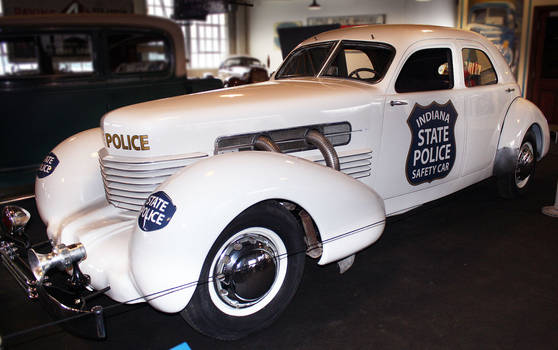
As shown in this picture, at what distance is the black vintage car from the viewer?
503cm

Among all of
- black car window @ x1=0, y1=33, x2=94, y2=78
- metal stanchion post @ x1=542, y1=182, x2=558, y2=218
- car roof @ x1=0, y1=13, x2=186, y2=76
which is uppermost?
car roof @ x1=0, y1=13, x2=186, y2=76

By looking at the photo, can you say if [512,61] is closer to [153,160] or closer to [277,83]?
[277,83]

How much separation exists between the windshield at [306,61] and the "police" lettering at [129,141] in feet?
5.53

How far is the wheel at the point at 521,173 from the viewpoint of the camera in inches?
181

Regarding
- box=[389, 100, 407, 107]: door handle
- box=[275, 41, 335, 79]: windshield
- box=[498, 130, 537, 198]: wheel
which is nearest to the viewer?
box=[389, 100, 407, 107]: door handle

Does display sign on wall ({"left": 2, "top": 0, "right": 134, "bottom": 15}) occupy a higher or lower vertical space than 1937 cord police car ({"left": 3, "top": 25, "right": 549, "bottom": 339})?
higher

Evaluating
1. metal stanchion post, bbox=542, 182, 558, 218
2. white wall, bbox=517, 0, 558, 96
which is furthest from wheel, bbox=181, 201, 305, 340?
white wall, bbox=517, 0, 558, 96

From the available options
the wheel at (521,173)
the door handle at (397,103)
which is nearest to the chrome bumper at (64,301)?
the door handle at (397,103)

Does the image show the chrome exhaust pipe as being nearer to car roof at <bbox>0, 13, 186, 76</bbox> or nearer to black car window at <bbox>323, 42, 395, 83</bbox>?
black car window at <bbox>323, 42, 395, 83</bbox>

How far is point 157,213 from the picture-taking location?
2162mm

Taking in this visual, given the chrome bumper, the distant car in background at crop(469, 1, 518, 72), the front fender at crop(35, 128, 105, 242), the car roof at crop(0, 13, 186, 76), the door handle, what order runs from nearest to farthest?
the chrome bumper → the front fender at crop(35, 128, 105, 242) → the door handle → the car roof at crop(0, 13, 186, 76) → the distant car in background at crop(469, 1, 518, 72)

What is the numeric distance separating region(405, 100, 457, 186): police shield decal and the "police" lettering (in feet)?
6.36

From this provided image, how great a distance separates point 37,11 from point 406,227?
1012 centimetres

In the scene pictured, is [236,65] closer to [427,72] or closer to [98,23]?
[98,23]
